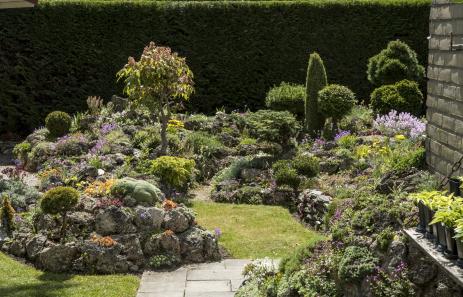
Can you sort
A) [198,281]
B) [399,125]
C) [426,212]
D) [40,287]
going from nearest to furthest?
[426,212]
[40,287]
[198,281]
[399,125]

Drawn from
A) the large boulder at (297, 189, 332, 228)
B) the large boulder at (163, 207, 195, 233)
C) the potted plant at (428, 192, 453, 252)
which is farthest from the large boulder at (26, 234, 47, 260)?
the potted plant at (428, 192, 453, 252)

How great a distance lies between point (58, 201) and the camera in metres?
9.74

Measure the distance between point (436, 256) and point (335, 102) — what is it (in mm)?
10316

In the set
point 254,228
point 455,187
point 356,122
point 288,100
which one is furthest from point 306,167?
point 455,187

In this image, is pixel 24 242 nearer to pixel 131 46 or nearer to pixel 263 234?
pixel 263 234

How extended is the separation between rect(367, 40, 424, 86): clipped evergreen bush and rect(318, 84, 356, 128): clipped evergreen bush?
5.93 ft

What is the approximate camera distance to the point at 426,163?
370 inches

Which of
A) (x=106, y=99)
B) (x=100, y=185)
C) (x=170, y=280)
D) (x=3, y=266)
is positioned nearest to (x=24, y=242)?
(x=3, y=266)

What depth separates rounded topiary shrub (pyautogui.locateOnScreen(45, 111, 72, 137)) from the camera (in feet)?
54.9

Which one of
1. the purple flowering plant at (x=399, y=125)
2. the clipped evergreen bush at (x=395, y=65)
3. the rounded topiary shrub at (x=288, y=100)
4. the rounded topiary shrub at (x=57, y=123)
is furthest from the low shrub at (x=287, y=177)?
the rounded topiary shrub at (x=57, y=123)

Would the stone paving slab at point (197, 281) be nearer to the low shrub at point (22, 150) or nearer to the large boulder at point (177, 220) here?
the large boulder at point (177, 220)

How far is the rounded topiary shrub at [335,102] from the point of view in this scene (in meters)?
15.7

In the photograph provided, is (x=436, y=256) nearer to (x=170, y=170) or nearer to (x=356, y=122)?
(x=170, y=170)

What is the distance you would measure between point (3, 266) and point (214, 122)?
808cm
